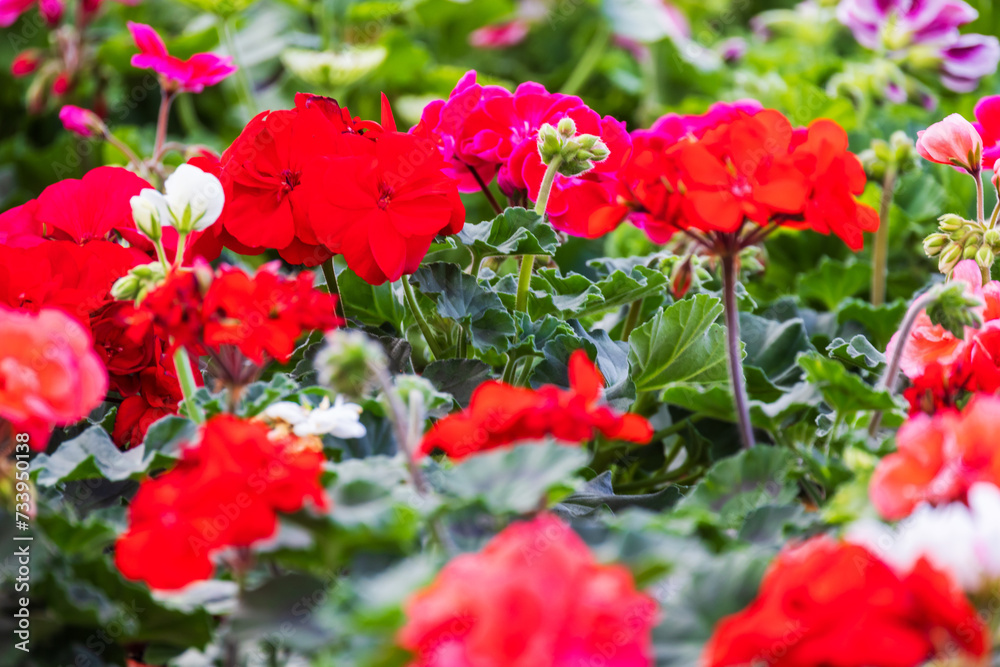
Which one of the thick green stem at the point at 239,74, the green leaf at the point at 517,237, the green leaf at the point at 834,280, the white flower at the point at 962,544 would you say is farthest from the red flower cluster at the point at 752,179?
the thick green stem at the point at 239,74

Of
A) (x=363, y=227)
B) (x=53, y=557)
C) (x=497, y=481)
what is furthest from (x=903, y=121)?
(x=53, y=557)

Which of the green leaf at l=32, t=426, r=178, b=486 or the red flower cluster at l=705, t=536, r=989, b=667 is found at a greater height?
the red flower cluster at l=705, t=536, r=989, b=667

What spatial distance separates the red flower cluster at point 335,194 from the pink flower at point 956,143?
416 millimetres

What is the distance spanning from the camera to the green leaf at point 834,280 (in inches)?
55.0

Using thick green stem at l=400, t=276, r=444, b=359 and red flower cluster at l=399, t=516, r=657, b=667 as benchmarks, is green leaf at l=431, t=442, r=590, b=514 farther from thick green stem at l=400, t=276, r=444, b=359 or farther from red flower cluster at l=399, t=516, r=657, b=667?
thick green stem at l=400, t=276, r=444, b=359

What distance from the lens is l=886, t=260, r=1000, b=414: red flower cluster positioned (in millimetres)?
746

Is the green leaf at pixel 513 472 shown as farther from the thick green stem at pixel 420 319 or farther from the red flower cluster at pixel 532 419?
the thick green stem at pixel 420 319

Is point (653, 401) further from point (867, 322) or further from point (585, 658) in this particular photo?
point (585, 658)

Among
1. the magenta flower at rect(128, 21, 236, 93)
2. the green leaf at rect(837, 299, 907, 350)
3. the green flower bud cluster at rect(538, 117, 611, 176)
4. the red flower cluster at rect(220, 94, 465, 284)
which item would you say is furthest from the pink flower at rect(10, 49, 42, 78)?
the green leaf at rect(837, 299, 907, 350)

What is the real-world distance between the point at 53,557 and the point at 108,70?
207cm

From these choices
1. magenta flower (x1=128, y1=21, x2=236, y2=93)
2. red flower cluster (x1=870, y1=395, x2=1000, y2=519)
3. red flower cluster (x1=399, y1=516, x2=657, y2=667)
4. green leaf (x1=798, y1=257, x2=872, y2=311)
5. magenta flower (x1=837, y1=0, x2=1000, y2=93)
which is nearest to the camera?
red flower cluster (x1=399, y1=516, x2=657, y2=667)

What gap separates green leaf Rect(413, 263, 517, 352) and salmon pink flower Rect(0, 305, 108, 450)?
0.34 meters

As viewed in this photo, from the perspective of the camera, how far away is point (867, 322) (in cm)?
116

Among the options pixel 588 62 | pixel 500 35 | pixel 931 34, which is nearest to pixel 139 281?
pixel 931 34
